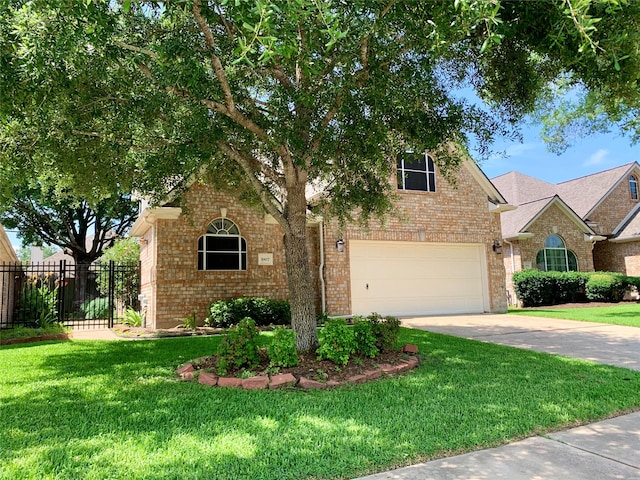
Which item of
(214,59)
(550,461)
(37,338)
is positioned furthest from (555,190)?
(37,338)

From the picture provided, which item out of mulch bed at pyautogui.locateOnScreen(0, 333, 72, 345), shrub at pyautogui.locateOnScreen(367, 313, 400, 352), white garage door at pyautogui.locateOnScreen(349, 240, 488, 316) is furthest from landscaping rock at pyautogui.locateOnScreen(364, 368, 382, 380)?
mulch bed at pyautogui.locateOnScreen(0, 333, 72, 345)

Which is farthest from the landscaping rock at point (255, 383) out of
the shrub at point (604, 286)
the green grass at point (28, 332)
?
the shrub at point (604, 286)

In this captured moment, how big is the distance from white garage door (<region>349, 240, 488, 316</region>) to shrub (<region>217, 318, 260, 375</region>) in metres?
7.85

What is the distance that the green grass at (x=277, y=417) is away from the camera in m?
3.27

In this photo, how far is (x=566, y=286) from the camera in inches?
731

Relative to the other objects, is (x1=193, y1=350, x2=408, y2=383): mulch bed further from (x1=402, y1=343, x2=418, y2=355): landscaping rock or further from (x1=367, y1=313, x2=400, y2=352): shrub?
(x1=402, y1=343, x2=418, y2=355): landscaping rock

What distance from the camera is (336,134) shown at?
23.0 feet

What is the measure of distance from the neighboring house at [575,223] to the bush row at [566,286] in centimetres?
101

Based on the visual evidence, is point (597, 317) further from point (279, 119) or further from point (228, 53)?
point (228, 53)

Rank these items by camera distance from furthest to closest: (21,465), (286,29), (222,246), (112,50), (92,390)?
(222,246) < (92,390) < (112,50) < (286,29) < (21,465)

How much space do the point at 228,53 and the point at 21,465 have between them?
555cm

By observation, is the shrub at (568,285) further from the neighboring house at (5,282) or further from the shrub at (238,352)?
the neighboring house at (5,282)

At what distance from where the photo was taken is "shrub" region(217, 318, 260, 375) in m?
5.94

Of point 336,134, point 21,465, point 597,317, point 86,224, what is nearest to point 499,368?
point 336,134
